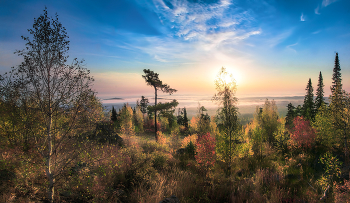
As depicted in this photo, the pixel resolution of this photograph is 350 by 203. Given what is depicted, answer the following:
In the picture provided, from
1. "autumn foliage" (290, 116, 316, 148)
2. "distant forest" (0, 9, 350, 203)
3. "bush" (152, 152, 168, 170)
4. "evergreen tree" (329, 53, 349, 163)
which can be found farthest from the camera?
"autumn foliage" (290, 116, 316, 148)

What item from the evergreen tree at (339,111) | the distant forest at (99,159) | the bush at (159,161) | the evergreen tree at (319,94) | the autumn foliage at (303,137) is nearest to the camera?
the distant forest at (99,159)

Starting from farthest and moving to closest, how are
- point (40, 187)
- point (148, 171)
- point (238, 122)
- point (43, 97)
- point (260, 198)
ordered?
point (238, 122) < point (148, 171) < point (260, 198) < point (40, 187) < point (43, 97)

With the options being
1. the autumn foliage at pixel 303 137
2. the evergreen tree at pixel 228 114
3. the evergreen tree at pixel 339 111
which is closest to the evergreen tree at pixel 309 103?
the autumn foliage at pixel 303 137

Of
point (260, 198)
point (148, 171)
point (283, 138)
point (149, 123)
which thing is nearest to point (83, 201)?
point (148, 171)

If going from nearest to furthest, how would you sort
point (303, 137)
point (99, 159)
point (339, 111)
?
point (99, 159), point (339, 111), point (303, 137)

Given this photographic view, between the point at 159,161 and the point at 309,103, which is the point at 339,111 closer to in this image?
the point at 159,161

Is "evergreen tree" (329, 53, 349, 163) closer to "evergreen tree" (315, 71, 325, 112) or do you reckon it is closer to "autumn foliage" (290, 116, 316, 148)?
"autumn foliage" (290, 116, 316, 148)

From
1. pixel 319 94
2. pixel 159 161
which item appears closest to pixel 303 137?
pixel 159 161

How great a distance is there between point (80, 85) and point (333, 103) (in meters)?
21.9

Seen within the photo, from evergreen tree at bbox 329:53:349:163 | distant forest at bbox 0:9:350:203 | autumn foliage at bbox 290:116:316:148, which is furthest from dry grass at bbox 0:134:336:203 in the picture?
autumn foliage at bbox 290:116:316:148

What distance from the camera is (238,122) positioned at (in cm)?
1298

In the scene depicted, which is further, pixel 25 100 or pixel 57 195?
pixel 57 195

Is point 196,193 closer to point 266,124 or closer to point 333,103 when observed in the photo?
point 333,103

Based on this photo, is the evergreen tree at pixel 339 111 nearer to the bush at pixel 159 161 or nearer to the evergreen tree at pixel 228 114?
the evergreen tree at pixel 228 114
